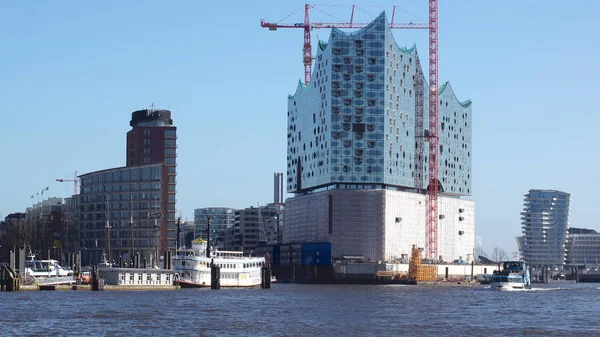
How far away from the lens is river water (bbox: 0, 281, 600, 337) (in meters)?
95.7

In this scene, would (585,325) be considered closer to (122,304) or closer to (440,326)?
(440,326)

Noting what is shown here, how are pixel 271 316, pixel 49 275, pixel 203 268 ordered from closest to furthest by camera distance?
pixel 271 316
pixel 49 275
pixel 203 268

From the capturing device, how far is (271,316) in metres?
115

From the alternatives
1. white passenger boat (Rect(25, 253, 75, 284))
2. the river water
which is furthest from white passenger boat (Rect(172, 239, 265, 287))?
the river water

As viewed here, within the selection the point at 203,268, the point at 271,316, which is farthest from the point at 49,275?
the point at 271,316

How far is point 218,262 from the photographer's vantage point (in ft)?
630

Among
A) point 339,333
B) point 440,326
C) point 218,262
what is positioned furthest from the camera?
point 218,262

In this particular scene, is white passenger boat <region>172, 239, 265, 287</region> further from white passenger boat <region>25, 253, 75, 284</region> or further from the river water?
the river water

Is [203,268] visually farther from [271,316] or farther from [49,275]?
[271,316]

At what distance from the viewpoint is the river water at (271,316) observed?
95.7 m

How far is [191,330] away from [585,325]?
4035cm

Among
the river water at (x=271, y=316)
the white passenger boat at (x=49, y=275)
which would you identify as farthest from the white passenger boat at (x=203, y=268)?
the river water at (x=271, y=316)

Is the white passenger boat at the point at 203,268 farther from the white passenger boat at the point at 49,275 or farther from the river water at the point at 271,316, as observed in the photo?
the river water at the point at 271,316

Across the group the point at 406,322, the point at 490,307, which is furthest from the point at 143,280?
the point at 406,322
